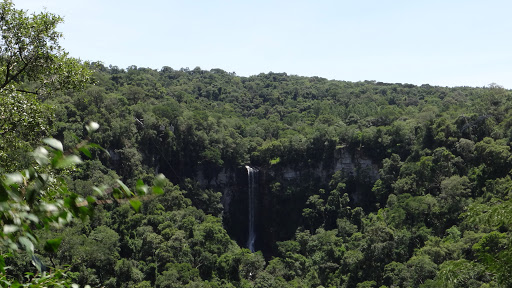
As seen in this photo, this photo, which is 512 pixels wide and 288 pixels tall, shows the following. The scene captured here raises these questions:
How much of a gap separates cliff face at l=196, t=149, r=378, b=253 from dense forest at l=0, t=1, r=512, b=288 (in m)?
0.10

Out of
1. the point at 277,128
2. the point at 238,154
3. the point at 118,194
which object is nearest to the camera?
the point at 118,194

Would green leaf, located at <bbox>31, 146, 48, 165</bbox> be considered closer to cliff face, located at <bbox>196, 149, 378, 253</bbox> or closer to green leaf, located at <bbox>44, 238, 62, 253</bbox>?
green leaf, located at <bbox>44, 238, 62, 253</bbox>

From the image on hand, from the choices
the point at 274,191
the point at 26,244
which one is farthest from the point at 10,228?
the point at 274,191

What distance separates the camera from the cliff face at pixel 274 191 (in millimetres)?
36281

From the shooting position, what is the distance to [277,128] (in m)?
41.6

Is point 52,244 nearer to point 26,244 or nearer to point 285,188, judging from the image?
point 26,244

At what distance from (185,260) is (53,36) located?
62.1 ft

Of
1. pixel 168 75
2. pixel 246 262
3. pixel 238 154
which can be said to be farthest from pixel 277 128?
pixel 168 75

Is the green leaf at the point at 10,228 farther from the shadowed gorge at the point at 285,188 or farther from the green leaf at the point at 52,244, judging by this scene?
the shadowed gorge at the point at 285,188

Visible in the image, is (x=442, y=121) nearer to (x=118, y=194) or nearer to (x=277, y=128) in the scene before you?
(x=277, y=128)

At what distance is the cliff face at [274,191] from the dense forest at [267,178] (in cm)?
10

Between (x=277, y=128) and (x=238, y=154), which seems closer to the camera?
(x=238, y=154)

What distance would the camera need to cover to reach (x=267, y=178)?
124 ft

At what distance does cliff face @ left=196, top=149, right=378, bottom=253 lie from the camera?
36281 millimetres
